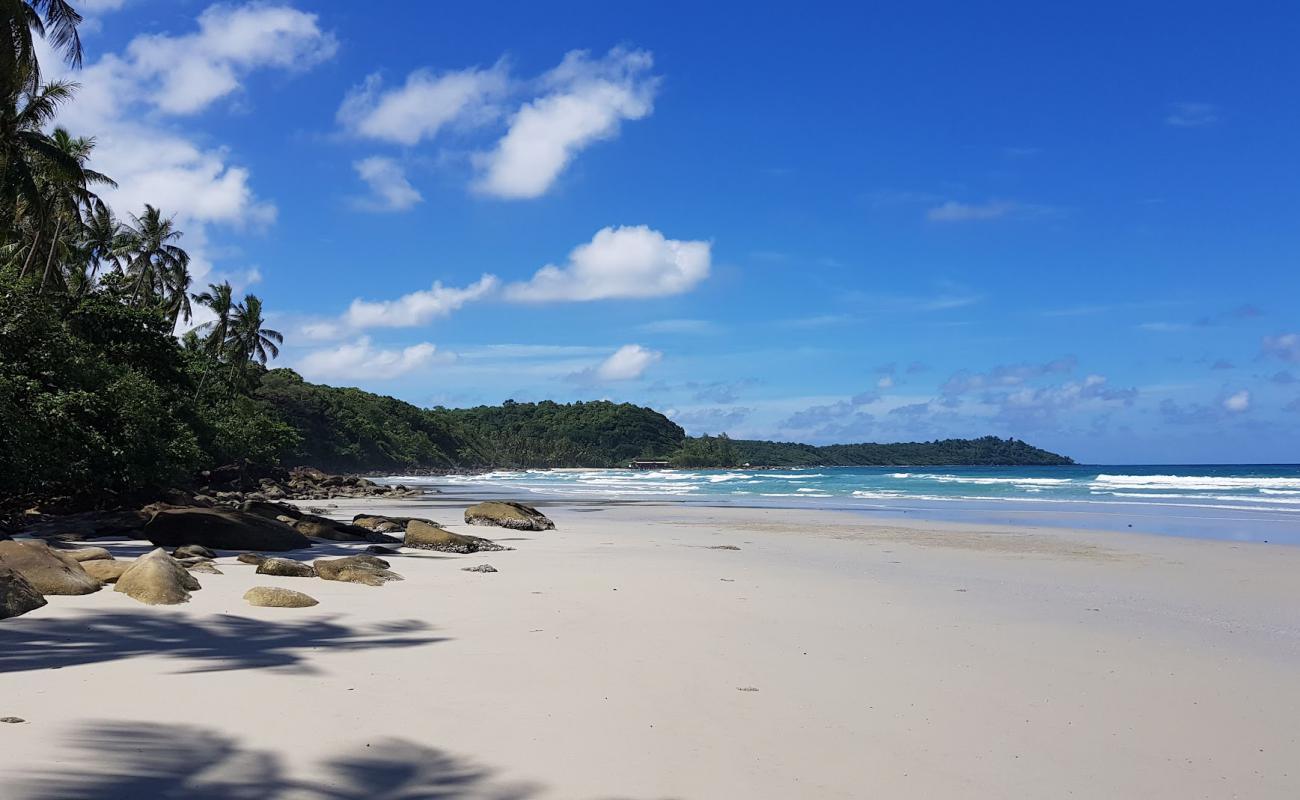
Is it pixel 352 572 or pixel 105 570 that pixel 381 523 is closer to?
pixel 352 572

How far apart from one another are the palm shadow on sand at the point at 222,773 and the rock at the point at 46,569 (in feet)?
12.9

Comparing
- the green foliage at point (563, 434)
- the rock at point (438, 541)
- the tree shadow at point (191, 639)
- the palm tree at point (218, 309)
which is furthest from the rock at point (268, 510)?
the green foliage at point (563, 434)

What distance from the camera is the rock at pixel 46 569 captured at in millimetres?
7562

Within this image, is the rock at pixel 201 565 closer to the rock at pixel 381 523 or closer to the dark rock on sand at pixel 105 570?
the dark rock on sand at pixel 105 570

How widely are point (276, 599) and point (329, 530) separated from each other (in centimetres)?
777

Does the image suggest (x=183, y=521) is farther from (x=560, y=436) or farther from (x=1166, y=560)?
(x=560, y=436)

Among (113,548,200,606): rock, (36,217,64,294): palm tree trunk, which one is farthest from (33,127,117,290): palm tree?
(113,548,200,606): rock

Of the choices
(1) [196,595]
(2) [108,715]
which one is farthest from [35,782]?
(1) [196,595]

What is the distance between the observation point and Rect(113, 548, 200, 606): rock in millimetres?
7664

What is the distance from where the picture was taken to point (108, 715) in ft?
14.9

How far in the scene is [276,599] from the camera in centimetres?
793

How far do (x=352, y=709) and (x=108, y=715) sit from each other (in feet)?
4.00

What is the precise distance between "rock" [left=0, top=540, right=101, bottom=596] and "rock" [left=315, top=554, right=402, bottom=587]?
7.87ft

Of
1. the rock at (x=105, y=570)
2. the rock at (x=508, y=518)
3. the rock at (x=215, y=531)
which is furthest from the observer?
the rock at (x=508, y=518)
